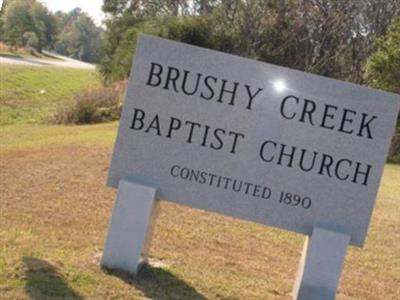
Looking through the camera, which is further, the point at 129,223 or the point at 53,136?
the point at 53,136

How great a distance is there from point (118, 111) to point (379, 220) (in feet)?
37.6

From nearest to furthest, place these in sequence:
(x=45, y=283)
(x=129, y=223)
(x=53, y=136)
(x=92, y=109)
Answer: (x=45, y=283), (x=129, y=223), (x=53, y=136), (x=92, y=109)

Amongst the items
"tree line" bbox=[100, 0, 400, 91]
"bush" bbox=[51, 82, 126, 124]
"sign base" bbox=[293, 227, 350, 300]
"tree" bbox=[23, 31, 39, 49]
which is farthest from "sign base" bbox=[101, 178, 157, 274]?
"tree" bbox=[23, 31, 39, 49]

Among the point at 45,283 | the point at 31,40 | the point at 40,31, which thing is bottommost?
the point at 45,283

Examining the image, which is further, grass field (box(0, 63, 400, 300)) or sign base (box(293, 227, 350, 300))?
sign base (box(293, 227, 350, 300))

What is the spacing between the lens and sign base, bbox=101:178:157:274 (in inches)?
208

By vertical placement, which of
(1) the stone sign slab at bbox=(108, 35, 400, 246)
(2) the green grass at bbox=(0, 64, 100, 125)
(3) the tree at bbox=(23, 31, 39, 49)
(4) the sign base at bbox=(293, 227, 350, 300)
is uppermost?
(3) the tree at bbox=(23, 31, 39, 49)

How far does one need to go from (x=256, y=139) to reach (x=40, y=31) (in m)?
85.6

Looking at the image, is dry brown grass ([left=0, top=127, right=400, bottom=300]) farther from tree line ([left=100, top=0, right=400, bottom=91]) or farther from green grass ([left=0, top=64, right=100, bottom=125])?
tree line ([left=100, top=0, right=400, bottom=91])

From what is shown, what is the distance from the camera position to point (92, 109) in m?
19.6

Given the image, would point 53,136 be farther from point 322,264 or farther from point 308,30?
point 308,30

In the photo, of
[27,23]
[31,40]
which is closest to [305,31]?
[31,40]

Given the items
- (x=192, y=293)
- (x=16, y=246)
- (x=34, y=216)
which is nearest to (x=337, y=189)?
(x=192, y=293)

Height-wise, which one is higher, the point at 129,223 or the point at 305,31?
the point at 305,31
